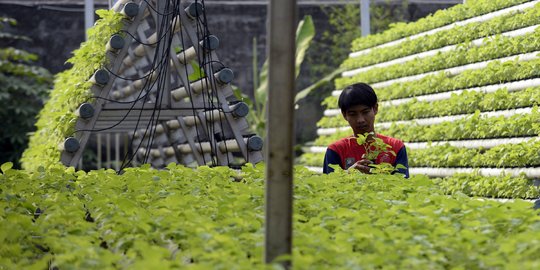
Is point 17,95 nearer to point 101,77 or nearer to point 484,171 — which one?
point 101,77

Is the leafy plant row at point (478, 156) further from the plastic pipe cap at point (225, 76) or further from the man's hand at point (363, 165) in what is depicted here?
the man's hand at point (363, 165)

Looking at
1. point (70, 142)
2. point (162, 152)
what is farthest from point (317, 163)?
point (70, 142)

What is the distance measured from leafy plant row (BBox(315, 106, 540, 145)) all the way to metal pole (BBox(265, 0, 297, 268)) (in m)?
5.20

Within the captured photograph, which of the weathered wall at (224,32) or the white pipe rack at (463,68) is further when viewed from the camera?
the weathered wall at (224,32)

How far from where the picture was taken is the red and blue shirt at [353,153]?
661 centimetres

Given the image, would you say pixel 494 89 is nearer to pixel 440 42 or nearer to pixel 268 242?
pixel 440 42

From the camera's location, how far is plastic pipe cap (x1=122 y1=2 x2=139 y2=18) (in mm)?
8930

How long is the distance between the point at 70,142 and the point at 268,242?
5507mm

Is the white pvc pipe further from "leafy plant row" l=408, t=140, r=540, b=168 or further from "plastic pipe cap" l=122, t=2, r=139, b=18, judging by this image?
"plastic pipe cap" l=122, t=2, r=139, b=18

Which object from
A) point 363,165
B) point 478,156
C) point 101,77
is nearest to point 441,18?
point 478,156

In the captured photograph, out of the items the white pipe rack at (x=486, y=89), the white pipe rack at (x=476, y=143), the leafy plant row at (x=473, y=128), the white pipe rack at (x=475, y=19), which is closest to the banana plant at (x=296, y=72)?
the white pipe rack at (x=475, y=19)

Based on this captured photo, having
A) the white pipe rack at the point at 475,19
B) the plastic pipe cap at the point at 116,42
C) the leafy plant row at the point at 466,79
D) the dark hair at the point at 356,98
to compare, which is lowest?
the dark hair at the point at 356,98

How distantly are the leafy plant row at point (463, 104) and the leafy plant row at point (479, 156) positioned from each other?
14.3 inches

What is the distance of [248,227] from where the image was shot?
13.2 ft
